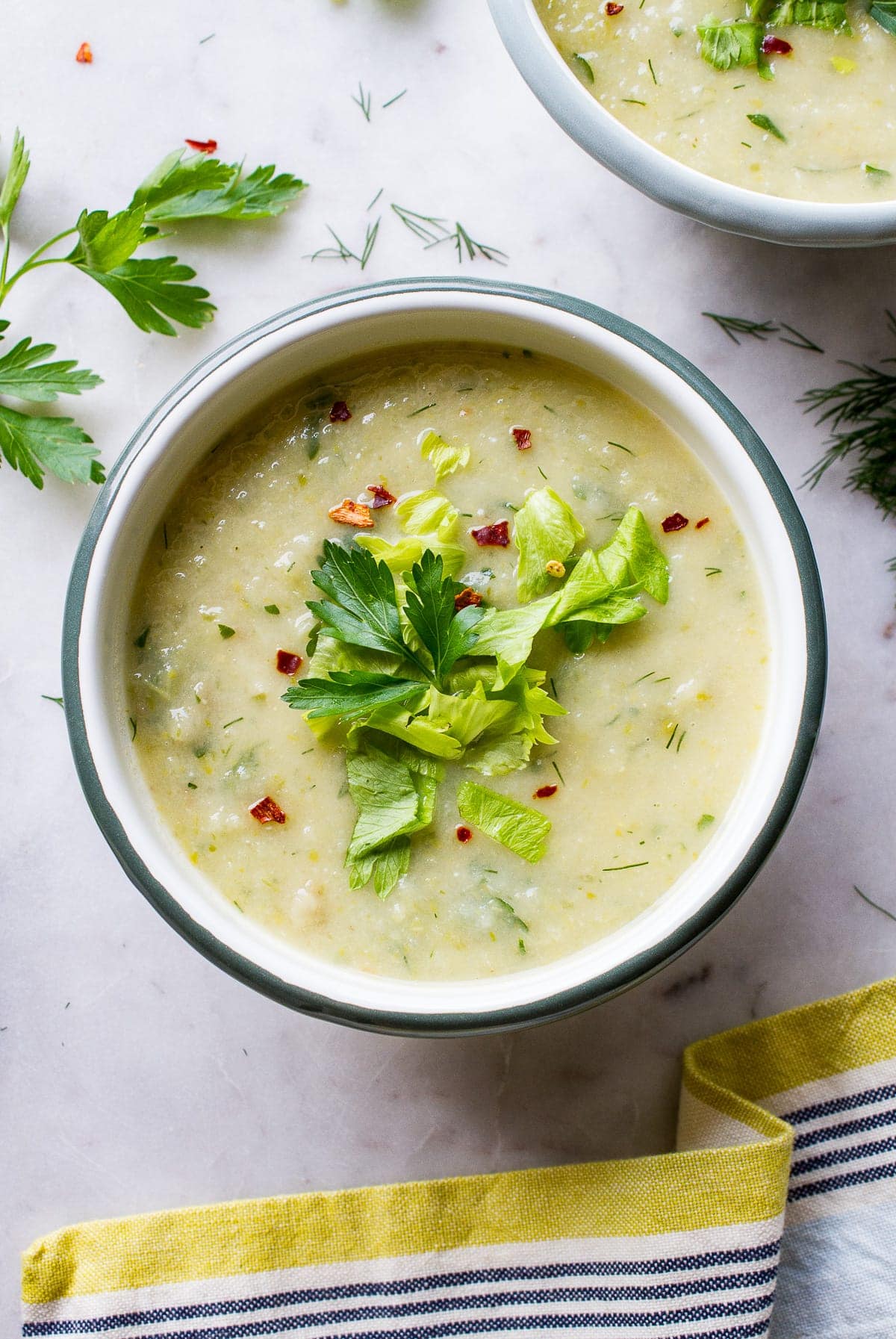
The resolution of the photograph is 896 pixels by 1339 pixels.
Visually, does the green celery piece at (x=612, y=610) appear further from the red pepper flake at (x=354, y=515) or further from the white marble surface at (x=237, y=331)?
the white marble surface at (x=237, y=331)

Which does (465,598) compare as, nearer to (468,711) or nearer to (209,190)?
(468,711)

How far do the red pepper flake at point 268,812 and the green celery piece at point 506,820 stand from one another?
0.28 metres

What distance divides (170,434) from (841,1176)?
1.69 m

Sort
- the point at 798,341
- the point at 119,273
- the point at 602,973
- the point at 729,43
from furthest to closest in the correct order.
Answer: the point at 798,341, the point at 119,273, the point at 729,43, the point at 602,973

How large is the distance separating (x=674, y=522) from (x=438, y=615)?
1.29 ft

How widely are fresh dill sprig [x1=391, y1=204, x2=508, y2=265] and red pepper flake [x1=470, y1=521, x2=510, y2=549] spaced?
1.97 feet

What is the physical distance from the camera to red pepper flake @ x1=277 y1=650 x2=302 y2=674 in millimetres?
1761

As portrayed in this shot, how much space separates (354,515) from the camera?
1.75 metres

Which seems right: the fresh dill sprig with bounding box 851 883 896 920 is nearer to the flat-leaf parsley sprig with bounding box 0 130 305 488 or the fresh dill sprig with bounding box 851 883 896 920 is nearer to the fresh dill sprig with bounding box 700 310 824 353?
the fresh dill sprig with bounding box 700 310 824 353

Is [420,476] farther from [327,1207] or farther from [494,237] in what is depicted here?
[327,1207]

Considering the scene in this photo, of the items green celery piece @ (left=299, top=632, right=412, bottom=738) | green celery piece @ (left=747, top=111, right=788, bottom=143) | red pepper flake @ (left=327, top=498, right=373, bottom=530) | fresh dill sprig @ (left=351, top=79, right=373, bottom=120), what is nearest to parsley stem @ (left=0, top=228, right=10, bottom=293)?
fresh dill sprig @ (left=351, top=79, right=373, bottom=120)

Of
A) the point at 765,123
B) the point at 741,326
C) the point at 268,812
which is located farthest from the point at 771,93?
the point at 268,812

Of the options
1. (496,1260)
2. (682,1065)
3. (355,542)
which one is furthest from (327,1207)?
(355,542)

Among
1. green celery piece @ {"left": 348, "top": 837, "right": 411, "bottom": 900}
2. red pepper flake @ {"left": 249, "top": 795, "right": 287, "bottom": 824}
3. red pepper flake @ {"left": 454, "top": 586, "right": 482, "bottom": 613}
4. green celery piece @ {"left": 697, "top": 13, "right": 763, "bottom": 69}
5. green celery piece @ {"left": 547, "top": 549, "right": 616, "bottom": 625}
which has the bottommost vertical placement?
green celery piece @ {"left": 348, "top": 837, "right": 411, "bottom": 900}
